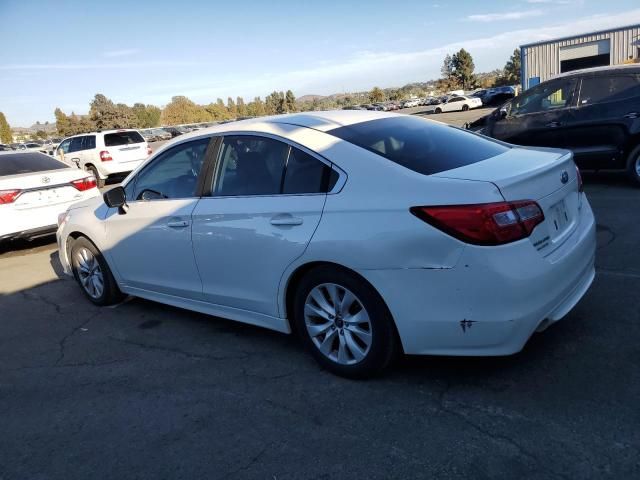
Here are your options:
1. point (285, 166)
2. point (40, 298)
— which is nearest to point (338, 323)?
point (285, 166)

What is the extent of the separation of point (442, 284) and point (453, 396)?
700mm

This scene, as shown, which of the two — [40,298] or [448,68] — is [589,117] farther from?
[448,68]

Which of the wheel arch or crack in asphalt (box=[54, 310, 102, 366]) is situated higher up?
the wheel arch

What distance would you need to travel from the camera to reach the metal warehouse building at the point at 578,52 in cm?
3956

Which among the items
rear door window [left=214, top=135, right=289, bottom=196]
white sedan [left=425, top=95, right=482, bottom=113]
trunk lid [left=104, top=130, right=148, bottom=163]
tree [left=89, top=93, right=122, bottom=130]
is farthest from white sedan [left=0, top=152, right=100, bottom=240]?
tree [left=89, top=93, right=122, bottom=130]

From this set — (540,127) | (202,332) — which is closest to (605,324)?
(202,332)

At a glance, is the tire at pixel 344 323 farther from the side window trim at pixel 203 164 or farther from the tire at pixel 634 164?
the tire at pixel 634 164

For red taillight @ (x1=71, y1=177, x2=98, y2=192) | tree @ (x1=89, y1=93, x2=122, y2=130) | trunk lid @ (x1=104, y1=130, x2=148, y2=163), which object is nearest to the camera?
red taillight @ (x1=71, y1=177, x2=98, y2=192)

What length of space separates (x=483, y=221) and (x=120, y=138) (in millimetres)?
16196

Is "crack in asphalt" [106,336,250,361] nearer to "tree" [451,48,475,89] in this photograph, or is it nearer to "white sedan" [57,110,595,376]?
"white sedan" [57,110,595,376]

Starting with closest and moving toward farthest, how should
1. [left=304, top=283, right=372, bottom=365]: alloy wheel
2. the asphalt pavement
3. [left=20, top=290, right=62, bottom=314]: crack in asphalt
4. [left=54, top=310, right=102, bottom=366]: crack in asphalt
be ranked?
the asphalt pavement → [left=304, top=283, right=372, bottom=365]: alloy wheel → [left=54, top=310, right=102, bottom=366]: crack in asphalt → [left=20, top=290, right=62, bottom=314]: crack in asphalt

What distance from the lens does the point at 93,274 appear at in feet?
17.3

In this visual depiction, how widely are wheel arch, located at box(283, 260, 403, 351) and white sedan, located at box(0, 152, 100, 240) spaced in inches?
224

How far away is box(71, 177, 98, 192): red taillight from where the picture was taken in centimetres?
838
